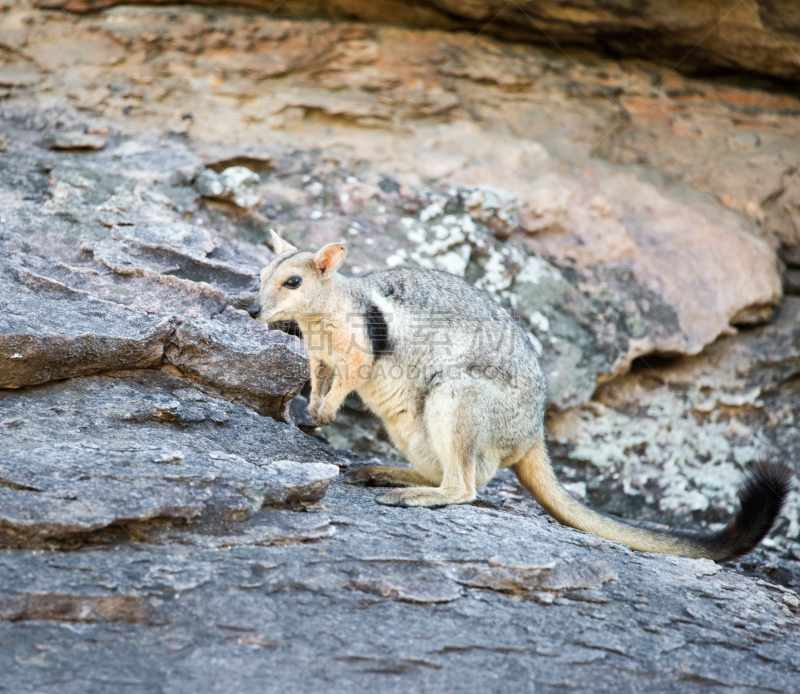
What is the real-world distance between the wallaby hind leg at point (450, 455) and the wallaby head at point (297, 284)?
134cm

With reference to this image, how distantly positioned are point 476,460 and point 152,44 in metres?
6.78

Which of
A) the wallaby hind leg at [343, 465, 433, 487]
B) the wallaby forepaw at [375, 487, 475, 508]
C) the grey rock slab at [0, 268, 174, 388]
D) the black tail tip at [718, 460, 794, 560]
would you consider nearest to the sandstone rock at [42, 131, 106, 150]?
the grey rock slab at [0, 268, 174, 388]

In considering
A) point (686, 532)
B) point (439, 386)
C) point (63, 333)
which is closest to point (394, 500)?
point (439, 386)

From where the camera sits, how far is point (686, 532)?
19.6 feet

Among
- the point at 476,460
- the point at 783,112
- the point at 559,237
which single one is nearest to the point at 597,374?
the point at 559,237

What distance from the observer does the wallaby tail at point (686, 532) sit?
18.3 ft

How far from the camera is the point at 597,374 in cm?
824

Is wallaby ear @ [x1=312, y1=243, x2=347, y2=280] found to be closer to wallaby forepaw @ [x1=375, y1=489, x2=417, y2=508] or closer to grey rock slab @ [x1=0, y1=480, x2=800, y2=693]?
wallaby forepaw @ [x1=375, y1=489, x2=417, y2=508]

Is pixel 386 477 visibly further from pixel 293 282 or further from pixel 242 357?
pixel 293 282

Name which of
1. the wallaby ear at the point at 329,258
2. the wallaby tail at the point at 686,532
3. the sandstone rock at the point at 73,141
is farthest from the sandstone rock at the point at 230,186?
the wallaby tail at the point at 686,532

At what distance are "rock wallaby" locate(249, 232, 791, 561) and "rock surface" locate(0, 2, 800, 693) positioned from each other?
34 cm

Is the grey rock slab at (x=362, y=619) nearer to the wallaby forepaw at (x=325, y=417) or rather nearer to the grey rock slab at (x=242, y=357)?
the wallaby forepaw at (x=325, y=417)

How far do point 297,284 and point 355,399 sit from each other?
1820 millimetres

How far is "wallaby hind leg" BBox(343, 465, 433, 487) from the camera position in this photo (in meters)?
6.20
